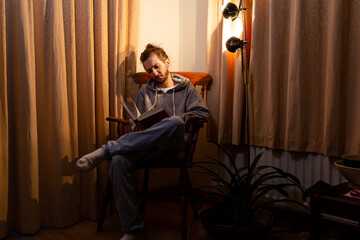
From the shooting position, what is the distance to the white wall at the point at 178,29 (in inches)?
97.0

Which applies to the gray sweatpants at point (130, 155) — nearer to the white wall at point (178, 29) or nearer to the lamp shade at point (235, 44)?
the lamp shade at point (235, 44)

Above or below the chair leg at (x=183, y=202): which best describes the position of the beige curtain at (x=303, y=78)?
above

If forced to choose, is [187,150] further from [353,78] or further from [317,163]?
[353,78]

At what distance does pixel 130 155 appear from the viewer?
161cm

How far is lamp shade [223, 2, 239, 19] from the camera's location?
76.6 inches

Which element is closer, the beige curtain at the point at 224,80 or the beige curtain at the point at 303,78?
the beige curtain at the point at 303,78

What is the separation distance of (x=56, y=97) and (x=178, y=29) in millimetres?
1379

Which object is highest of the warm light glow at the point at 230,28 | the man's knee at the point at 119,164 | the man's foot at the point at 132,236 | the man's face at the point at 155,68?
the warm light glow at the point at 230,28

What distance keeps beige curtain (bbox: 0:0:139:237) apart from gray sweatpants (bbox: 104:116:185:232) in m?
0.43

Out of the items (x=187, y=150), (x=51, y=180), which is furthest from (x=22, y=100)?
(x=187, y=150)

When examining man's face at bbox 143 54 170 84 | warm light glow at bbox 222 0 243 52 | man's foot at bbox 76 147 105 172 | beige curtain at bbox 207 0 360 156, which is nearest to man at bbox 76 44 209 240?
man's foot at bbox 76 147 105 172

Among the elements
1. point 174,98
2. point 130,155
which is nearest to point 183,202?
point 130,155

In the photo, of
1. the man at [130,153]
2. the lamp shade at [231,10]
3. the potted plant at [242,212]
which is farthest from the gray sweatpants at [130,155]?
the lamp shade at [231,10]

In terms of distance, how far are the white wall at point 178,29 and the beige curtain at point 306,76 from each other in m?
0.66
